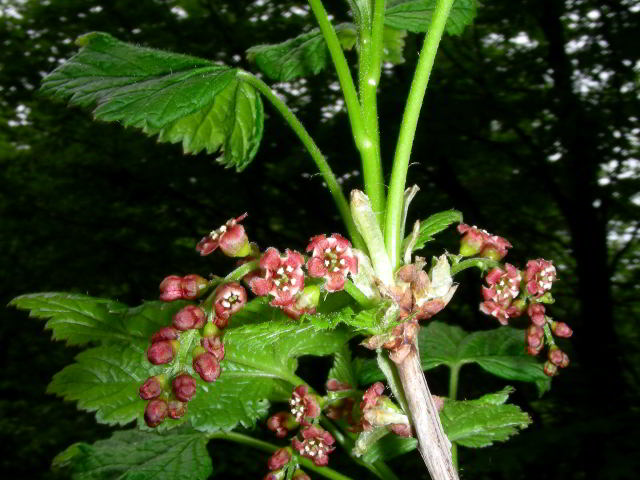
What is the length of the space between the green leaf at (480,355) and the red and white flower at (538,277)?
0.63m

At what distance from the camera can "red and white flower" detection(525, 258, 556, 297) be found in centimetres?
96

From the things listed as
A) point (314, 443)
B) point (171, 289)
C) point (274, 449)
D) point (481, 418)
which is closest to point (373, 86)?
point (171, 289)

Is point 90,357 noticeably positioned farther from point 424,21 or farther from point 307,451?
point 424,21

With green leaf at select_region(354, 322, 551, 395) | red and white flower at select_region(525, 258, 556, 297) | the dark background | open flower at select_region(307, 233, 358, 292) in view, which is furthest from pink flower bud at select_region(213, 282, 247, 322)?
the dark background

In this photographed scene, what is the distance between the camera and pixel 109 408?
4.33 ft

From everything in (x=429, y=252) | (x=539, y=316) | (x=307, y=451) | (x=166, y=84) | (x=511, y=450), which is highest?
(x=166, y=84)

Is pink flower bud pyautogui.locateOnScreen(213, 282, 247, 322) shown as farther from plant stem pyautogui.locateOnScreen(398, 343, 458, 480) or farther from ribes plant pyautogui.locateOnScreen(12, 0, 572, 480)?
plant stem pyautogui.locateOnScreen(398, 343, 458, 480)

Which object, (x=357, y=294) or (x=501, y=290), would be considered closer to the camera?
(x=357, y=294)

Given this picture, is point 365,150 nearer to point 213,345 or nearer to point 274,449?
point 213,345

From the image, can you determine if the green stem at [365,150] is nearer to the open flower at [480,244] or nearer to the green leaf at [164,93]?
the open flower at [480,244]

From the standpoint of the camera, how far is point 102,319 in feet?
4.52

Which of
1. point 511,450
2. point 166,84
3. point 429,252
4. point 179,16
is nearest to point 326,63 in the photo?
point 166,84

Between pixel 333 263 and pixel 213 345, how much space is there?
22 cm

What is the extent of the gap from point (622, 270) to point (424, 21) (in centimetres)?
681
